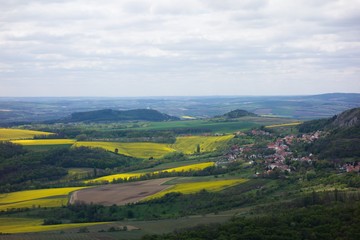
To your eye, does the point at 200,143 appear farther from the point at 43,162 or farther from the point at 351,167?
the point at 351,167

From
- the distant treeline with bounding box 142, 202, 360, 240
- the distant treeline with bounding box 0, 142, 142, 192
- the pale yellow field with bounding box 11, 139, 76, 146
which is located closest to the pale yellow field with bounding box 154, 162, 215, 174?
the distant treeline with bounding box 0, 142, 142, 192

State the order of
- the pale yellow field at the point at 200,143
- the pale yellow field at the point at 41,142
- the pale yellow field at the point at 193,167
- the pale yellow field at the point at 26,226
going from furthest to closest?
the pale yellow field at the point at 200,143, the pale yellow field at the point at 41,142, the pale yellow field at the point at 193,167, the pale yellow field at the point at 26,226

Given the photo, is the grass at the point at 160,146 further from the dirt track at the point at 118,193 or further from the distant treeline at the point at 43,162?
the dirt track at the point at 118,193

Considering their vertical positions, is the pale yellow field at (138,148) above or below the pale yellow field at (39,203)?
above

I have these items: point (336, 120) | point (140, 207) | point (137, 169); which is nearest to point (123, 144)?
point (137, 169)

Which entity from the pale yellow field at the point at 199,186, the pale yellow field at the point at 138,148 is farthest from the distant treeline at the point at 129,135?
the pale yellow field at the point at 199,186

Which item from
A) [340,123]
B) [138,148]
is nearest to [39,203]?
[138,148]
